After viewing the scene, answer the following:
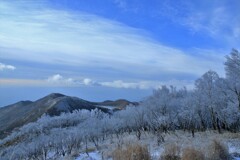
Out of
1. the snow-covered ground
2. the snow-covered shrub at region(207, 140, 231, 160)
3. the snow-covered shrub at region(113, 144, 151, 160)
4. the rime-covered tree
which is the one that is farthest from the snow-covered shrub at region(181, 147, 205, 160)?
the rime-covered tree

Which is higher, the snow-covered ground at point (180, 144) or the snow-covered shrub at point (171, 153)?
the snow-covered shrub at point (171, 153)

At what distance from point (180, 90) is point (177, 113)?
94.6 feet

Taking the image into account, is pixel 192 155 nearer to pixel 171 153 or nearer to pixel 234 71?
pixel 171 153

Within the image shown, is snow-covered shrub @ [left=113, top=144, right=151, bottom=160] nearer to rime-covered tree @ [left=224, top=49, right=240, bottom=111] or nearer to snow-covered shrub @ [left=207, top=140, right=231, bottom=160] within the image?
snow-covered shrub @ [left=207, top=140, right=231, bottom=160]

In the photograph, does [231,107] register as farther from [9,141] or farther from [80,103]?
[80,103]

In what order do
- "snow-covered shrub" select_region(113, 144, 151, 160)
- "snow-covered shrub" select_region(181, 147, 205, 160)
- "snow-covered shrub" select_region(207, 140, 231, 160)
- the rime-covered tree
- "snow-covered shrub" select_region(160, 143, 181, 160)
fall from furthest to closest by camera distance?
the rime-covered tree
"snow-covered shrub" select_region(160, 143, 181, 160)
"snow-covered shrub" select_region(207, 140, 231, 160)
"snow-covered shrub" select_region(113, 144, 151, 160)
"snow-covered shrub" select_region(181, 147, 205, 160)

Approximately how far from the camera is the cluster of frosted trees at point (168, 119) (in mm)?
47031

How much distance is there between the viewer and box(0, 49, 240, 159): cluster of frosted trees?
47031 millimetres

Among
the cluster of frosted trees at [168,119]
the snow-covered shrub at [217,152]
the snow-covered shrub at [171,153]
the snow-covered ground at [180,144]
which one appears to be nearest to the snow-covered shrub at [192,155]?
the snow-covered shrub at [217,152]

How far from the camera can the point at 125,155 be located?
54.0 ft

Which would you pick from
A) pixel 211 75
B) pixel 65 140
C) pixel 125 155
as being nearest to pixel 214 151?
pixel 125 155

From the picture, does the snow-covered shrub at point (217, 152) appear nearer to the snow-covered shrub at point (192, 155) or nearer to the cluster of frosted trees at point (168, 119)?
the snow-covered shrub at point (192, 155)

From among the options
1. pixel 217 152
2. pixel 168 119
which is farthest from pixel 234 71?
pixel 217 152

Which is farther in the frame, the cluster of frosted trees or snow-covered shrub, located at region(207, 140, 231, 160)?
the cluster of frosted trees
